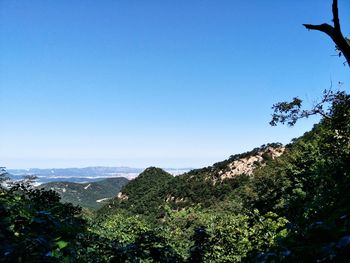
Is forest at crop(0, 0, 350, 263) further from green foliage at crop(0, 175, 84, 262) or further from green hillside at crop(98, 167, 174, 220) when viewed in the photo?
green hillside at crop(98, 167, 174, 220)

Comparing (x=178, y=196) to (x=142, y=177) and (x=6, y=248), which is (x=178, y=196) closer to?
(x=142, y=177)

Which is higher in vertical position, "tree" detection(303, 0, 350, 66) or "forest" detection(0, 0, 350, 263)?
"tree" detection(303, 0, 350, 66)

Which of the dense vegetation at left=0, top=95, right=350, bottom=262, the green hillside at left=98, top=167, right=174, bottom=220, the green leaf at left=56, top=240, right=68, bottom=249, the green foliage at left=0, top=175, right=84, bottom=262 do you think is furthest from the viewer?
the green hillside at left=98, top=167, right=174, bottom=220

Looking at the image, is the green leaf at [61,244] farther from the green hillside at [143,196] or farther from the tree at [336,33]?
the green hillside at [143,196]

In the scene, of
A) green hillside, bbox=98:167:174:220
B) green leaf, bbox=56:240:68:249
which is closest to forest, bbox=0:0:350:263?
green leaf, bbox=56:240:68:249

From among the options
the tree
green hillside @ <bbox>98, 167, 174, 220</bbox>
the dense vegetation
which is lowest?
green hillside @ <bbox>98, 167, 174, 220</bbox>

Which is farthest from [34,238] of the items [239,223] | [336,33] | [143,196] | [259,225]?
[143,196]

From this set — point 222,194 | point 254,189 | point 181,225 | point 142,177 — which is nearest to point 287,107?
point 254,189

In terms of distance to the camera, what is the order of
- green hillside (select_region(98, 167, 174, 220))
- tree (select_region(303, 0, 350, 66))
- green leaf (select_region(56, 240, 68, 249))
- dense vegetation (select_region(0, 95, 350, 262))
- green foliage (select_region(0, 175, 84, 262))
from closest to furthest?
green foliage (select_region(0, 175, 84, 262)) < dense vegetation (select_region(0, 95, 350, 262)) < green leaf (select_region(56, 240, 68, 249)) < tree (select_region(303, 0, 350, 66)) < green hillside (select_region(98, 167, 174, 220))

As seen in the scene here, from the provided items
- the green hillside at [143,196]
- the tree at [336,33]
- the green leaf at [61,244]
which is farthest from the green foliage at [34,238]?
the green hillside at [143,196]

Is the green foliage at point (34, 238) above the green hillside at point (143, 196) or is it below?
above

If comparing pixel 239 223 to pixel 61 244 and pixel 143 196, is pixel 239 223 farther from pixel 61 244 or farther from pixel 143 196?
pixel 143 196

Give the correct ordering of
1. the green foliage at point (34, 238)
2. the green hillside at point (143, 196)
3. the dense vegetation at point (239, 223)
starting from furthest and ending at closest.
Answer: the green hillside at point (143, 196)
the dense vegetation at point (239, 223)
the green foliage at point (34, 238)

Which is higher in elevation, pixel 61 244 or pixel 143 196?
pixel 61 244
